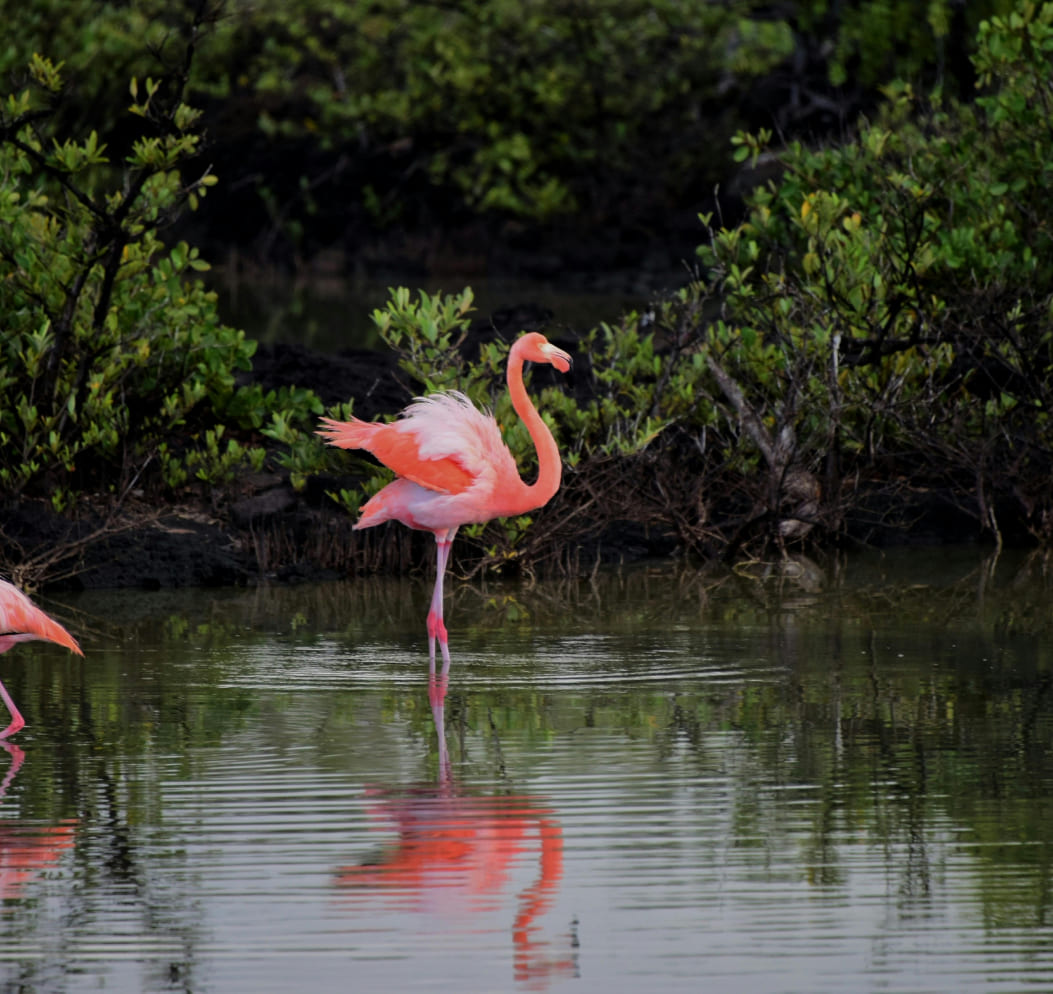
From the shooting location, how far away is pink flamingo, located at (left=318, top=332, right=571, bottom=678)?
30.0 feet

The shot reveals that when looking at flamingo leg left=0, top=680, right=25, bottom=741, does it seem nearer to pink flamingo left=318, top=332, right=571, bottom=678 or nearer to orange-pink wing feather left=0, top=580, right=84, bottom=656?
orange-pink wing feather left=0, top=580, right=84, bottom=656

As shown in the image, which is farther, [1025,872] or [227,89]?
[227,89]

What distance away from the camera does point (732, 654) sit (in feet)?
29.5

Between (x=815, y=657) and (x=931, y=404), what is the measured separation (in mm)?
3910

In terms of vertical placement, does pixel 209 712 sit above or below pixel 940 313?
below

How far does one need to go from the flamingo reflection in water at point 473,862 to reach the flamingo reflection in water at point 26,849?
0.92 metres

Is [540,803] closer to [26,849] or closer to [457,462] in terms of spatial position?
[26,849]

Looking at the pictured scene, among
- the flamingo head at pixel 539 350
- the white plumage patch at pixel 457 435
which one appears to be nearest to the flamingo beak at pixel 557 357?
the flamingo head at pixel 539 350

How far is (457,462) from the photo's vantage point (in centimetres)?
914

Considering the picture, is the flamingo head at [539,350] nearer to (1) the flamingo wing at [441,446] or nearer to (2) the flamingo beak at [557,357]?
(2) the flamingo beak at [557,357]

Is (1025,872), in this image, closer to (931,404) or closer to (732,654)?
(732,654)

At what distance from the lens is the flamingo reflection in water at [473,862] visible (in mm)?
5105

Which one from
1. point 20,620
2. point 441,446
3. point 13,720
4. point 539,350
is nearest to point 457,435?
point 441,446

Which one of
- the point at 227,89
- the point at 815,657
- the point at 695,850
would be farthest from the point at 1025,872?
the point at 227,89
